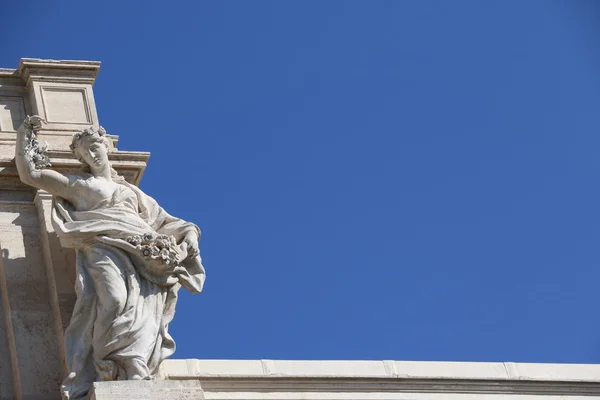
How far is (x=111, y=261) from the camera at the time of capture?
60.8 feet

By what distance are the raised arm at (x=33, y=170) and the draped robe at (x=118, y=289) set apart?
161 mm

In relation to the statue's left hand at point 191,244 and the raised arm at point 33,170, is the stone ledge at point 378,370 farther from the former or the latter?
the raised arm at point 33,170

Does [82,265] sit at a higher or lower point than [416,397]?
higher

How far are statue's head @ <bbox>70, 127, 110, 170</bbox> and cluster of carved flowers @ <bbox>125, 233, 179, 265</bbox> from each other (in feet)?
3.62

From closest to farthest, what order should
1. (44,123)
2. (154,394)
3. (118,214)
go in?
(154,394) → (118,214) → (44,123)

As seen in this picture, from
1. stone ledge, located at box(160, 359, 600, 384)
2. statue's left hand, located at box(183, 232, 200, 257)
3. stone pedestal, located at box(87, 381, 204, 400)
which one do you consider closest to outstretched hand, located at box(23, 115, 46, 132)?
statue's left hand, located at box(183, 232, 200, 257)

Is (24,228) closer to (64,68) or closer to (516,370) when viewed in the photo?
(64,68)

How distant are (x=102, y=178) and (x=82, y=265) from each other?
43.6 inches

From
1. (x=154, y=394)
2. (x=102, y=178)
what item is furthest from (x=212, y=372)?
(x=102, y=178)

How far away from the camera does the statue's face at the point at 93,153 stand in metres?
19.4

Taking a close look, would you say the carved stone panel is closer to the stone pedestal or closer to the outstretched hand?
the outstretched hand

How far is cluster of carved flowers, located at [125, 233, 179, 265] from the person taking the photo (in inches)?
732

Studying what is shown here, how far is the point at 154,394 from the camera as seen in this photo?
17703 millimetres

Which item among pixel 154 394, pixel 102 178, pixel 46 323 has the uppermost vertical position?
pixel 102 178
